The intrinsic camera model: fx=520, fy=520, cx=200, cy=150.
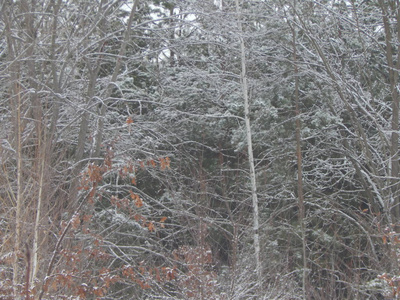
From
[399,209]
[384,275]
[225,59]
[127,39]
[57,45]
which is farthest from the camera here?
[225,59]

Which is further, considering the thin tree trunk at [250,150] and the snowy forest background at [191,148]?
the thin tree trunk at [250,150]

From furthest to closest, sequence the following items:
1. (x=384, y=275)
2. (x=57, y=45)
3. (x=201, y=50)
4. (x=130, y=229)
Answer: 1. (x=201, y=50)
2. (x=130, y=229)
3. (x=57, y=45)
4. (x=384, y=275)

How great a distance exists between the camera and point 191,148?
12.3m

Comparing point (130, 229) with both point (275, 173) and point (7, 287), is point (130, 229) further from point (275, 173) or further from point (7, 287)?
point (7, 287)

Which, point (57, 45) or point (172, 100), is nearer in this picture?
point (57, 45)

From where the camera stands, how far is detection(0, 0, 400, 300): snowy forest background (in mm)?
5004

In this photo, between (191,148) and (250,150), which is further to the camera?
(250,150)

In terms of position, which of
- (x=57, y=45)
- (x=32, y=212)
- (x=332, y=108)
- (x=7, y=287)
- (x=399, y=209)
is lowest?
(x=399, y=209)

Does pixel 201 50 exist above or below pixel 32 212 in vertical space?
above

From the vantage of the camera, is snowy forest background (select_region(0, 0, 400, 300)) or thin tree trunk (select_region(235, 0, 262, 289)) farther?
thin tree trunk (select_region(235, 0, 262, 289))

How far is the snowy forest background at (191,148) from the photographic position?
5.00 metres

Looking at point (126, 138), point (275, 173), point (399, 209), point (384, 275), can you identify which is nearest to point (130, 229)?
point (126, 138)

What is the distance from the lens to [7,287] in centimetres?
434

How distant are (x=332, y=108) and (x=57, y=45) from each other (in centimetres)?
674
